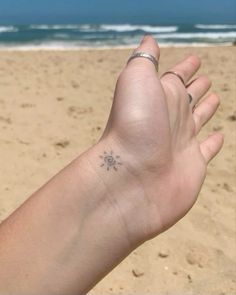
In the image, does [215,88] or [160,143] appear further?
[215,88]

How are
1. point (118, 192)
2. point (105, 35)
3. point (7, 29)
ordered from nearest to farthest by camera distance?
point (118, 192), point (105, 35), point (7, 29)

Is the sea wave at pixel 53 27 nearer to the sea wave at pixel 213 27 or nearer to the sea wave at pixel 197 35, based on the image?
the sea wave at pixel 197 35

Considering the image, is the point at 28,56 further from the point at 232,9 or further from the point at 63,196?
the point at 232,9

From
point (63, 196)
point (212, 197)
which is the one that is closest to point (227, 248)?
point (212, 197)

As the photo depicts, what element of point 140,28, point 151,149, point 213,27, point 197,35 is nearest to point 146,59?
point 151,149

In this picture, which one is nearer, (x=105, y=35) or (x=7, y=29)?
(x=105, y=35)

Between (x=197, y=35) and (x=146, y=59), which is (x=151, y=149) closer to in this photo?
(x=146, y=59)

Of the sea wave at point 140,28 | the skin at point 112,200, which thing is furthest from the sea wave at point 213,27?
the skin at point 112,200

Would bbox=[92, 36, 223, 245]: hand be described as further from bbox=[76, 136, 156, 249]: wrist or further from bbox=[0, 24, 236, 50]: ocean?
bbox=[0, 24, 236, 50]: ocean
